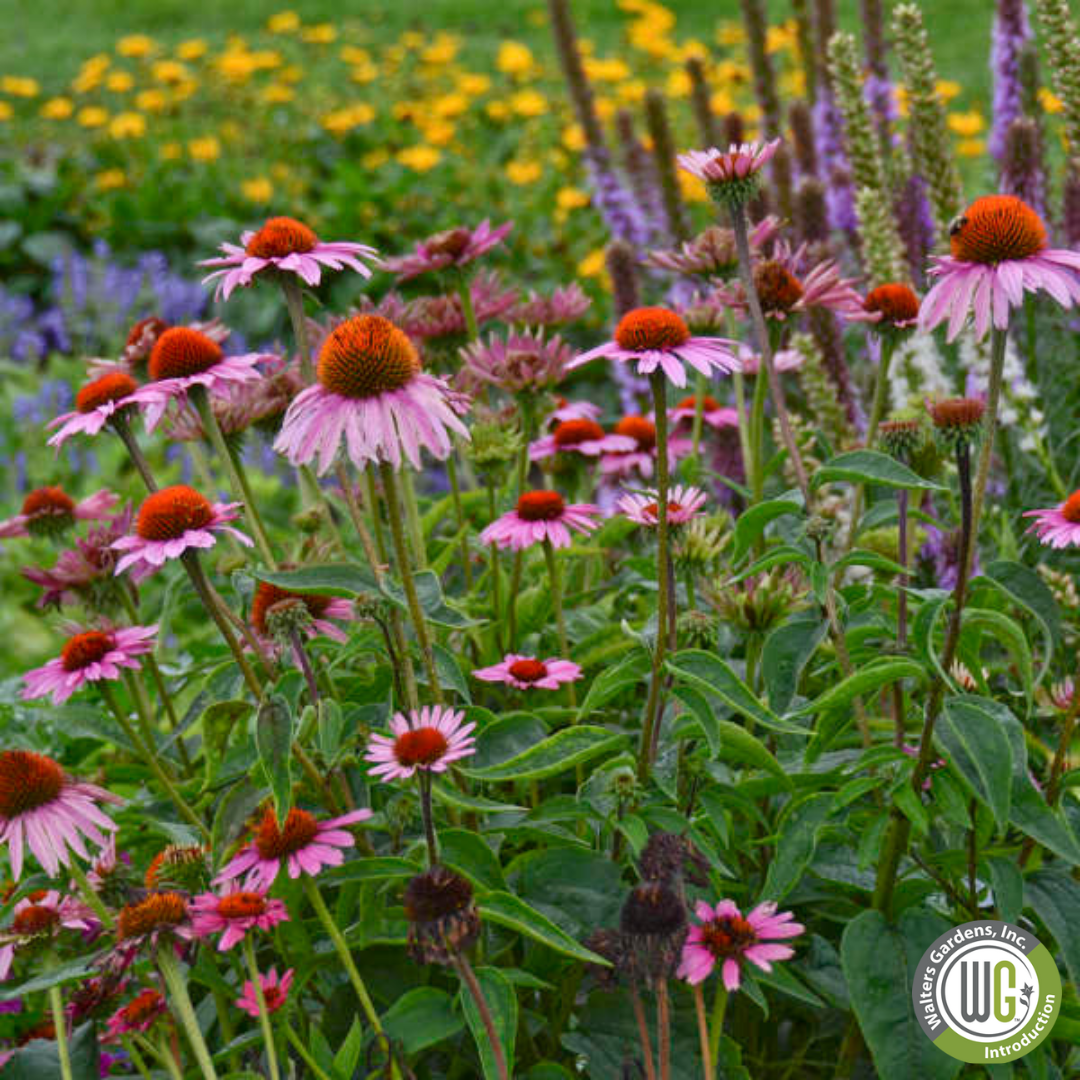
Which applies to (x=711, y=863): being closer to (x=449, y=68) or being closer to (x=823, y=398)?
(x=823, y=398)

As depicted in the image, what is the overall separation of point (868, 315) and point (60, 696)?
1079 millimetres

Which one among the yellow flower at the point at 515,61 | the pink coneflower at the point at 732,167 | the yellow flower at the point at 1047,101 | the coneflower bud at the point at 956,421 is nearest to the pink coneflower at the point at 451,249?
the pink coneflower at the point at 732,167

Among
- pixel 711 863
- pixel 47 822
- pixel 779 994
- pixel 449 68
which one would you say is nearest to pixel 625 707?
pixel 779 994

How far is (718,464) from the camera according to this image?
2.54 m

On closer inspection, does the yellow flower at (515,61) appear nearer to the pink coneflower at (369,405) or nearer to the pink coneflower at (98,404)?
the pink coneflower at (98,404)

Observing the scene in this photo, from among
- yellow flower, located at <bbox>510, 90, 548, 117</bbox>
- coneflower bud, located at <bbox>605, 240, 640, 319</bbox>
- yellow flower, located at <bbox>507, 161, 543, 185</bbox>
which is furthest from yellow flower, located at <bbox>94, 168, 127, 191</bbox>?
coneflower bud, located at <bbox>605, 240, 640, 319</bbox>

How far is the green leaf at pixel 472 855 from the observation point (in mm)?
1387

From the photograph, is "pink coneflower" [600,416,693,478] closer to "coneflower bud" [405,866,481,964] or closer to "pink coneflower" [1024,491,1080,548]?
"pink coneflower" [1024,491,1080,548]

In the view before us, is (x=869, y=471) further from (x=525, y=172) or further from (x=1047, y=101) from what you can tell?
(x=525, y=172)

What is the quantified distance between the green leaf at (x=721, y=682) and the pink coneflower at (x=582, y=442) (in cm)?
63

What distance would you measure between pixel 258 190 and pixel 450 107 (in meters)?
1.11

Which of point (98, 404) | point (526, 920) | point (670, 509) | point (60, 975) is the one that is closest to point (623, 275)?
point (670, 509)

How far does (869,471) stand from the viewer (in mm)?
1328

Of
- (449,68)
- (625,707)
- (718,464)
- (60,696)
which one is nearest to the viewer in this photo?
(60,696)
